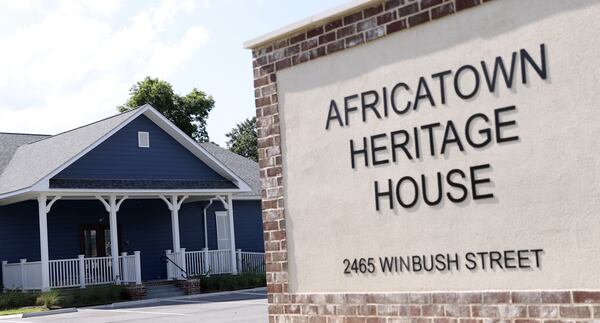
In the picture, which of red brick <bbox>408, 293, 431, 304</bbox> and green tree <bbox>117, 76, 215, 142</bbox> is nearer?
red brick <bbox>408, 293, 431, 304</bbox>

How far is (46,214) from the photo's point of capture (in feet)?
86.5

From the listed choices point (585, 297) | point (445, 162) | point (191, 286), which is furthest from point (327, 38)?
point (191, 286)

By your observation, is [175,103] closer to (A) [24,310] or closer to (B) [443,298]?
(A) [24,310]

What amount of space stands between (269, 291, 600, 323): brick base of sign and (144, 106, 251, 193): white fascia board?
22.6 m

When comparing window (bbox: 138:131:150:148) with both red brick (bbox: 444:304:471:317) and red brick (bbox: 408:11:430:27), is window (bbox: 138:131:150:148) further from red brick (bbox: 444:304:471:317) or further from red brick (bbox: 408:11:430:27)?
red brick (bbox: 444:304:471:317)

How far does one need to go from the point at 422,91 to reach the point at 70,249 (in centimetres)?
2426

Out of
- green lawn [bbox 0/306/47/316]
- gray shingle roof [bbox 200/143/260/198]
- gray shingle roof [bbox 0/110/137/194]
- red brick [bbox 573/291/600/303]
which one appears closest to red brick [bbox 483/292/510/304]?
red brick [bbox 573/291/600/303]

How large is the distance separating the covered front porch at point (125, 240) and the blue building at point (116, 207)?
0.12 ft

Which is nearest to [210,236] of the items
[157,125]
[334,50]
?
[157,125]

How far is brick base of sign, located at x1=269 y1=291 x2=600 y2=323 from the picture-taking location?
5.31 meters

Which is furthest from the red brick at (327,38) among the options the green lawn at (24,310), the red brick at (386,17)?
the green lawn at (24,310)

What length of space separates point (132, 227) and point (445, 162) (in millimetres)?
25461

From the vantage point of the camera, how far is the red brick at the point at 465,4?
588 cm

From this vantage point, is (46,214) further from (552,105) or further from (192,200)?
(552,105)
